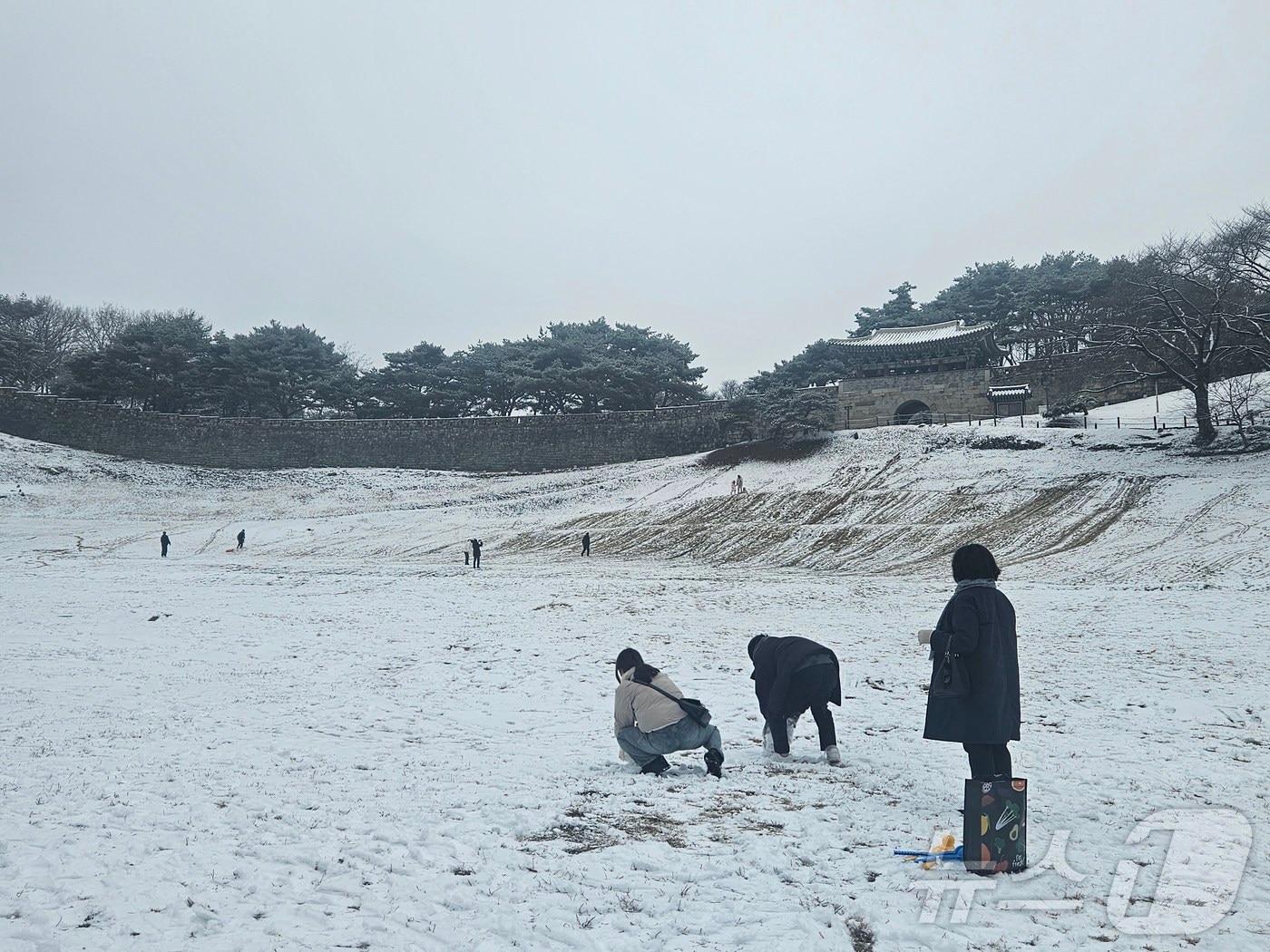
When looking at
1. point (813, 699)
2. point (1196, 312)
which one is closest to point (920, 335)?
point (1196, 312)

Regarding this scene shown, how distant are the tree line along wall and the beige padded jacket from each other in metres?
45.1

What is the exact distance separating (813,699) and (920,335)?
→ 50550 mm

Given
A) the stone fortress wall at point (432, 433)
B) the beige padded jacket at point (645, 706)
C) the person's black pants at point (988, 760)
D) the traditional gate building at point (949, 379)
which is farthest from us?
the stone fortress wall at point (432, 433)

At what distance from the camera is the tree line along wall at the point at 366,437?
5256 centimetres

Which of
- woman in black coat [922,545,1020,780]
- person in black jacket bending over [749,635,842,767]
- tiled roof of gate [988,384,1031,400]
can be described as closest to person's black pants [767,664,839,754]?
person in black jacket bending over [749,635,842,767]

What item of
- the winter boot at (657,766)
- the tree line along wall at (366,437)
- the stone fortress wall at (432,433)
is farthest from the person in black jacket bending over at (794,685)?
the tree line along wall at (366,437)

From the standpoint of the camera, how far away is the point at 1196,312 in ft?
106

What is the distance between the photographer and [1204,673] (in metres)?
9.34

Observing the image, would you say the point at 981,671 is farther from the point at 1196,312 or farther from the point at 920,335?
the point at 920,335

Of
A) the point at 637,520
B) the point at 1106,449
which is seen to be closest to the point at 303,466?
the point at 637,520

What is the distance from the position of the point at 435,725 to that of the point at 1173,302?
3581 centimetres

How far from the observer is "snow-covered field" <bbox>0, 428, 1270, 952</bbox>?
413cm

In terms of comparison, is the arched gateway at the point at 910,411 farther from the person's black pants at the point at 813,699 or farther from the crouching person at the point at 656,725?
the crouching person at the point at 656,725

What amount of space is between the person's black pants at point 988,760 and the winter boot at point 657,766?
2.42 meters
